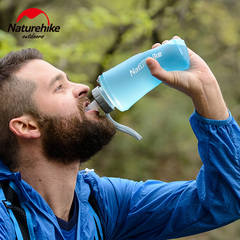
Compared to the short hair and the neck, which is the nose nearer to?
the short hair

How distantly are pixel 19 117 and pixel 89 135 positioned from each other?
0.47 m

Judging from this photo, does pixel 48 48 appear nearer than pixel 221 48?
Yes

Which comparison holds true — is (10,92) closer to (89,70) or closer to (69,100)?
(69,100)

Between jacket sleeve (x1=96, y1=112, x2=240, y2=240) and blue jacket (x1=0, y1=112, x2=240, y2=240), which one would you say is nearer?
blue jacket (x1=0, y1=112, x2=240, y2=240)

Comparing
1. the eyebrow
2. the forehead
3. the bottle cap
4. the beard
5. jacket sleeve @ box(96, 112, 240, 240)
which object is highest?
the forehead

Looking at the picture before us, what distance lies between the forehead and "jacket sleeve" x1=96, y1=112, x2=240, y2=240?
848 mm

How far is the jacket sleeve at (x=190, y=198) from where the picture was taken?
7.50ft

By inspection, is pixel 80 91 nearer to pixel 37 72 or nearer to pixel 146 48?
pixel 37 72

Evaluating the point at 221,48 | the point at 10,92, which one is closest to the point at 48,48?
the point at 10,92

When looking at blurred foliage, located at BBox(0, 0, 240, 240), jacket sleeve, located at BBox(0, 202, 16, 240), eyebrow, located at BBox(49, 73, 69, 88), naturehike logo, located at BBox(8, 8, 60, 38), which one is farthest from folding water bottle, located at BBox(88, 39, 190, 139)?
naturehike logo, located at BBox(8, 8, 60, 38)

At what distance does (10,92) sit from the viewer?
2453 mm

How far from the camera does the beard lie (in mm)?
2424

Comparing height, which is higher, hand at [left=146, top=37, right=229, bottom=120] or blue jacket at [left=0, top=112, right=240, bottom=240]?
hand at [left=146, top=37, right=229, bottom=120]

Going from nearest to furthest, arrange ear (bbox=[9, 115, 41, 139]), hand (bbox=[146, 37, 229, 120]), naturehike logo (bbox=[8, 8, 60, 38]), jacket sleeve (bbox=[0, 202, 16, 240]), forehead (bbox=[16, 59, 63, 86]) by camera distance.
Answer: jacket sleeve (bbox=[0, 202, 16, 240]) → hand (bbox=[146, 37, 229, 120]) → ear (bbox=[9, 115, 41, 139]) → forehead (bbox=[16, 59, 63, 86]) → naturehike logo (bbox=[8, 8, 60, 38])
